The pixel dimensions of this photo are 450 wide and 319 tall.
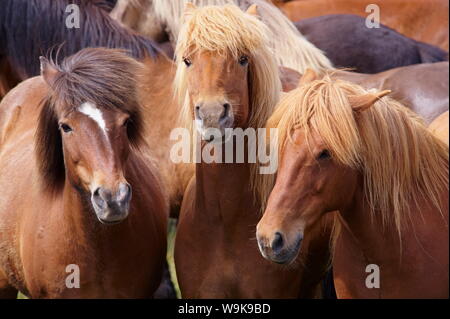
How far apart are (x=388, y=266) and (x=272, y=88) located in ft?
3.48

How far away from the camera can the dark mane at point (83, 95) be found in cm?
430

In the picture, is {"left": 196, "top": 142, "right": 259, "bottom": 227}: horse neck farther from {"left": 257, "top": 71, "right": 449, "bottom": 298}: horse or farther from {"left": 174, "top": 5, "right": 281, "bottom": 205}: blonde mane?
{"left": 257, "top": 71, "right": 449, "bottom": 298}: horse

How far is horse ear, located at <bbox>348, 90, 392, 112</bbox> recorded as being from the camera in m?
3.88

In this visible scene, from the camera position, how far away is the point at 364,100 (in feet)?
12.8

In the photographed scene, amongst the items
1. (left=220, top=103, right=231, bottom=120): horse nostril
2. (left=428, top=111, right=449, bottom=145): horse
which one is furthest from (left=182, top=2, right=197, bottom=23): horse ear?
(left=428, top=111, right=449, bottom=145): horse

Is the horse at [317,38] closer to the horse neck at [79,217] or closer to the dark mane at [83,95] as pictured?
the dark mane at [83,95]

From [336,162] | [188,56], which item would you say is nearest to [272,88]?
Answer: [188,56]

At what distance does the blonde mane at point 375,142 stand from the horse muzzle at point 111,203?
27.1 inches

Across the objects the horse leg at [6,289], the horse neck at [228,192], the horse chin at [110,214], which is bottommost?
the horse leg at [6,289]

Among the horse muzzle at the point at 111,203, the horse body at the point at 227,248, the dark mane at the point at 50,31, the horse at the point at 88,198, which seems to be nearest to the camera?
the horse muzzle at the point at 111,203

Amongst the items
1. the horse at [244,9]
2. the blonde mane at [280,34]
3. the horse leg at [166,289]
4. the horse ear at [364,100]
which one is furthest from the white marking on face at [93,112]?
the horse leg at [166,289]
